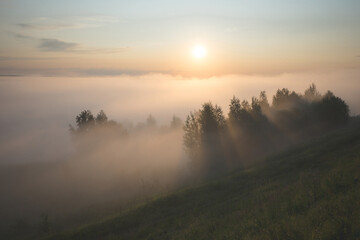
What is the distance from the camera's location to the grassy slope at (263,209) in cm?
1173

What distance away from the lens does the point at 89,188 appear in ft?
198

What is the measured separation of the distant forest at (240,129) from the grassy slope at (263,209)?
1080 inches

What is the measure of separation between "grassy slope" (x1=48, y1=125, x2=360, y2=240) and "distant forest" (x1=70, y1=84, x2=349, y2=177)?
27.4m

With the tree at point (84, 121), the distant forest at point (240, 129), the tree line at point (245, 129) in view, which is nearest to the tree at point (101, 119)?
the distant forest at point (240, 129)

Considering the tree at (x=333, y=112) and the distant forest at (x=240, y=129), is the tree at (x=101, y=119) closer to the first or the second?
the distant forest at (x=240, y=129)

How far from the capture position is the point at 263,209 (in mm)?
18062

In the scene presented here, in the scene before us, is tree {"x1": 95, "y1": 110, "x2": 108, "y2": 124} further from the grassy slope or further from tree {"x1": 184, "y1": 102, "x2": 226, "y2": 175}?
the grassy slope

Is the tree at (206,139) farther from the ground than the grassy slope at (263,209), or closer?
farther from the ground

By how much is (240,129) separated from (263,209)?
52306 millimetres

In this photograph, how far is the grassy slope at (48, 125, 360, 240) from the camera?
462 inches

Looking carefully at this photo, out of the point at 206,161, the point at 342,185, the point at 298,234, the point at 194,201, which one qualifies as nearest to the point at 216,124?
the point at 206,161

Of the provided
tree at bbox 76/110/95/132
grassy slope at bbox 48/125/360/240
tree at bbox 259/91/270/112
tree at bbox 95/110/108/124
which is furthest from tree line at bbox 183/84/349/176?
tree at bbox 76/110/95/132

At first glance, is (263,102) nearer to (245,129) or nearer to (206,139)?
(245,129)

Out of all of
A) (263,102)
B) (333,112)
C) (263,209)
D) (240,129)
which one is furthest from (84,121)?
(263,209)
